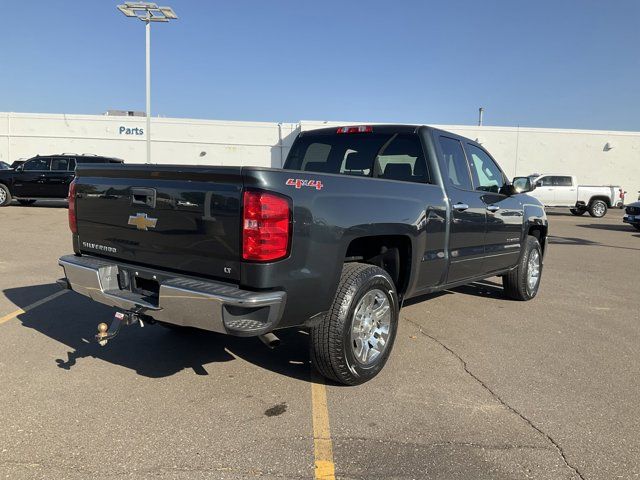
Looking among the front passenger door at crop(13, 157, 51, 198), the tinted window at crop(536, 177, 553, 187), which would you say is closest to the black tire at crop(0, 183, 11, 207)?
the front passenger door at crop(13, 157, 51, 198)

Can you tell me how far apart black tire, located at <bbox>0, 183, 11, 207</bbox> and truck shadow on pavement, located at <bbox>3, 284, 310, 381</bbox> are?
15.4 m

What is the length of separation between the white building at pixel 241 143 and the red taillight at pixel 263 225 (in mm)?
26635

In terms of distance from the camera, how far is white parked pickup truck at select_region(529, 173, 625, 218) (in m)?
23.7

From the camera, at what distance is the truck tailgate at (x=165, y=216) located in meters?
3.05

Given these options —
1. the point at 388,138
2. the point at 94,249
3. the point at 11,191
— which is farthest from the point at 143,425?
the point at 11,191

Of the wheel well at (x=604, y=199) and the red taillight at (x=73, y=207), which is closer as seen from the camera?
the red taillight at (x=73, y=207)

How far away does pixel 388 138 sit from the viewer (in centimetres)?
487

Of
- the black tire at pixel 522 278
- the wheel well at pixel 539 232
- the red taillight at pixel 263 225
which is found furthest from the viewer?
the wheel well at pixel 539 232

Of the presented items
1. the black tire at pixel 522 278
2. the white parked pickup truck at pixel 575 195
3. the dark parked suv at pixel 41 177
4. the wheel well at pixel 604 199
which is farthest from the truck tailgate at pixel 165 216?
the wheel well at pixel 604 199

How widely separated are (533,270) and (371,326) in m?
3.85

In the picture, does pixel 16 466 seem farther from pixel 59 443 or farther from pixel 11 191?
pixel 11 191

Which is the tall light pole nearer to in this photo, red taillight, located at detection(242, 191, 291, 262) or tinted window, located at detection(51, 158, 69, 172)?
tinted window, located at detection(51, 158, 69, 172)

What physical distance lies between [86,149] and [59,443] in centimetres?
2983

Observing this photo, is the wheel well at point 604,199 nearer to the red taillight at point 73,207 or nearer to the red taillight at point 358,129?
the red taillight at point 358,129
